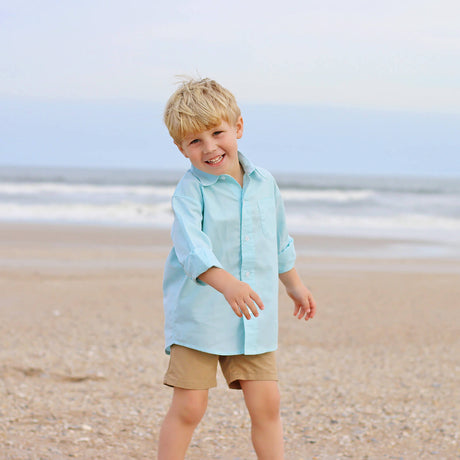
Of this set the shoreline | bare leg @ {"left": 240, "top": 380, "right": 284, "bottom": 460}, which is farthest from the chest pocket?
the shoreline

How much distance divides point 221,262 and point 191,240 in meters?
0.21

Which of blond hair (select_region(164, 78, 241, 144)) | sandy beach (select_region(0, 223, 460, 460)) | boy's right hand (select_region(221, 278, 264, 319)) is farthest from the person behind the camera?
sandy beach (select_region(0, 223, 460, 460))

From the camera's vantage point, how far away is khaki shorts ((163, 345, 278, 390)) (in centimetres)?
243

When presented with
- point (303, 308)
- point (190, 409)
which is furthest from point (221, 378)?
point (190, 409)

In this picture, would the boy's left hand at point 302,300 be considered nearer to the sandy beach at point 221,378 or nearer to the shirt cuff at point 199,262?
the shirt cuff at point 199,262

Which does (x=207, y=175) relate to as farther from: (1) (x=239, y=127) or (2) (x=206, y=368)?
(2) (x=206, y=368)

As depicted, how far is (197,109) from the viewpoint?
2377mm

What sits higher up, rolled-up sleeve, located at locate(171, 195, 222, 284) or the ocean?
the ocean

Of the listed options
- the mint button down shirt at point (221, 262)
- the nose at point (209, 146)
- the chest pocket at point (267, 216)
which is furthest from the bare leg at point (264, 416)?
the nose at point (209, 146)

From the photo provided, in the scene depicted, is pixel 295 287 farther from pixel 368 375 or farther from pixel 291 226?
pixel 291 226

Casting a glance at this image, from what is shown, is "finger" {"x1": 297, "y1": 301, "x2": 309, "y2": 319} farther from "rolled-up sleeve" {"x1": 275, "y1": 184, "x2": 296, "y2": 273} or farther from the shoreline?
the shoreline

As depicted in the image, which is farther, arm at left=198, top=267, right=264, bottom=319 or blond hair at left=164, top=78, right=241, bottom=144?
blond hair at left=164, top=78, right=241, bottom=144

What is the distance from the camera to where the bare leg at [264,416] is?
8.15ft

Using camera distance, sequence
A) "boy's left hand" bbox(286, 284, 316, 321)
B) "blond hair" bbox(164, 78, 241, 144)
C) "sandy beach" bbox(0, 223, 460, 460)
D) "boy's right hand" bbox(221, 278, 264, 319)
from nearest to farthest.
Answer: "boy's right hand" bbox(221, 278, 264, 319)
"blond hair" bbox(164, 78, 241, 144)
"boy's left hand" bbox(286, 284, 316, 321)
"sandy beach" bbox(0, 223, 460, 460)
